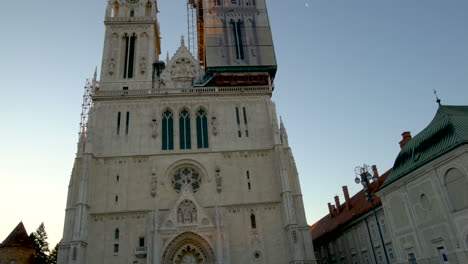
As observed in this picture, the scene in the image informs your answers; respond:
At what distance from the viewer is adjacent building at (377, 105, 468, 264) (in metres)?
17.7

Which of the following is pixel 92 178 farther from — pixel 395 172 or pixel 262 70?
pixel 395 172

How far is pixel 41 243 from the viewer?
52.9m

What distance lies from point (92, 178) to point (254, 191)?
11968 millimetres

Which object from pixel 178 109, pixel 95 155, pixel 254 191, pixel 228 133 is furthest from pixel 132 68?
pixel 254 191

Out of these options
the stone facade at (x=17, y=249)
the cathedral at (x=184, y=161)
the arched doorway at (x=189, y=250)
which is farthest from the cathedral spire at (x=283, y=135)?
the stone facade at (x=17, y=249)

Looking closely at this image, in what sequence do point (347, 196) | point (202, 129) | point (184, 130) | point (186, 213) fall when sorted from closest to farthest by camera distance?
point (186, 213), point (184, 130), point (202, 129), point (347, 196)

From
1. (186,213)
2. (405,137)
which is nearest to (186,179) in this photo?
(186,213)

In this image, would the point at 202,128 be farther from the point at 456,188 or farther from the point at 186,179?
the point at 456,188

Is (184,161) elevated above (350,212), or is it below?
above

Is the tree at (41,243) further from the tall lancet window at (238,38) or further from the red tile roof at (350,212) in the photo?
the tall lancet window at (238,38)

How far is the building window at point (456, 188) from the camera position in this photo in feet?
57.2

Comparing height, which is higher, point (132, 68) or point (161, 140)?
point (132, 68)

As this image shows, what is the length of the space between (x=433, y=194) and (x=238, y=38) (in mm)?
21486

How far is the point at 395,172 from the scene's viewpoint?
77.2ft
